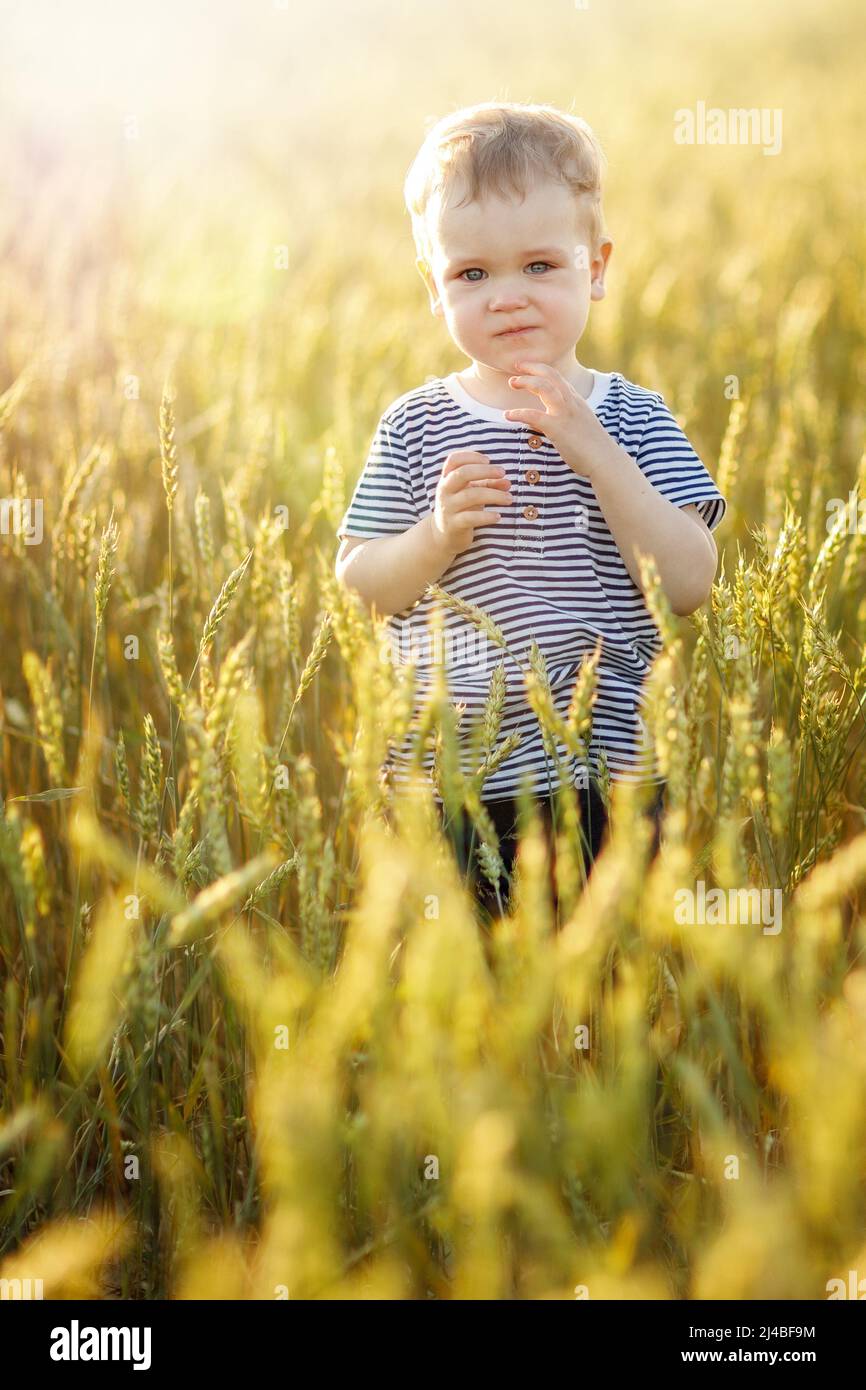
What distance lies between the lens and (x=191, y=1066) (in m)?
1.30

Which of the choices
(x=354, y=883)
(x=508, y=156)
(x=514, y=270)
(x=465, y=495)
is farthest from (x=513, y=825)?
(x=508, y=156)

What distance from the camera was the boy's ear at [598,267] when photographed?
4.64ft

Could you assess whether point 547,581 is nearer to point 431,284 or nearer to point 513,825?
point 513,825

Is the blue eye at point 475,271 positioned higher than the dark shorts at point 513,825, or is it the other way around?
the blue eye at point 475,271

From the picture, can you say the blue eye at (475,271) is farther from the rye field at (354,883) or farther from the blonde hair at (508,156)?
the rye field at (354,883)

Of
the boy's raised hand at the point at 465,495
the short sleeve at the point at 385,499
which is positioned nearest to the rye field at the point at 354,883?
the short sleeve at the point at 385,499

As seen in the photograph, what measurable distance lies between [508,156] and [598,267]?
0.18 metres

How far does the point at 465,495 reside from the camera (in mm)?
1283

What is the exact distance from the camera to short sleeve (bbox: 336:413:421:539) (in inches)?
57.6

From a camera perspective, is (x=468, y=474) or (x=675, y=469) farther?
(x=675, y=469)

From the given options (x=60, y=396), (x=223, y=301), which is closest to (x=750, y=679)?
(x=60, y=396)
